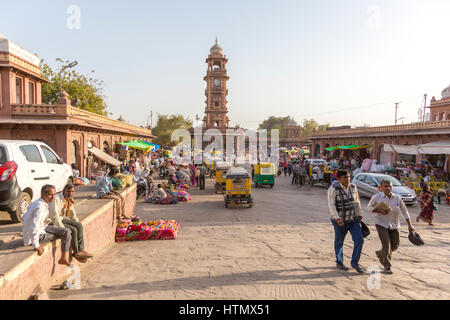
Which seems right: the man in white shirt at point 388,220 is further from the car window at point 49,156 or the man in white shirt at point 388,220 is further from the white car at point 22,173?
the car window at point 49,156

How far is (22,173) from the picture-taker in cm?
663

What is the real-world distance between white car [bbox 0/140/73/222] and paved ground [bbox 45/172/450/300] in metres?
2.15

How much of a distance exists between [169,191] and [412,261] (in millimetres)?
9861

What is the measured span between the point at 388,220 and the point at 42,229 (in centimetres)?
524

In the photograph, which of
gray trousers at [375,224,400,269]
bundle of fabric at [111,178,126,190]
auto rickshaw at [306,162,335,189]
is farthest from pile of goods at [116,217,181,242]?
auto rickshaw at [306,162,335,189]

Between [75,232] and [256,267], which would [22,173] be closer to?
[75,232]

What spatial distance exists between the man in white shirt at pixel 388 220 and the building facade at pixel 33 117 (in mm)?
15904

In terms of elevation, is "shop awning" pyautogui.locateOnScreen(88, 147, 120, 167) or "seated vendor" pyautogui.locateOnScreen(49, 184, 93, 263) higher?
"shop awning" pyautogui.locateOnScreen(88, 147, 120, 167)

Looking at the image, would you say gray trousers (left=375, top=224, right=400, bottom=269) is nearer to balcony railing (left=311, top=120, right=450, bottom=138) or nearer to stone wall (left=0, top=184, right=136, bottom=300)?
stone wall (left=0, top=184, right=136, bottom=300)

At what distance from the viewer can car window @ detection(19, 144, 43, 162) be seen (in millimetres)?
7000

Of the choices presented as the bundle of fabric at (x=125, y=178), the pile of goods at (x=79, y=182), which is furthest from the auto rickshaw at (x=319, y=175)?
the pile of goods at (x=79, y=182)

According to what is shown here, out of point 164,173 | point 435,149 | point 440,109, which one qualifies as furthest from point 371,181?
point 440,109
